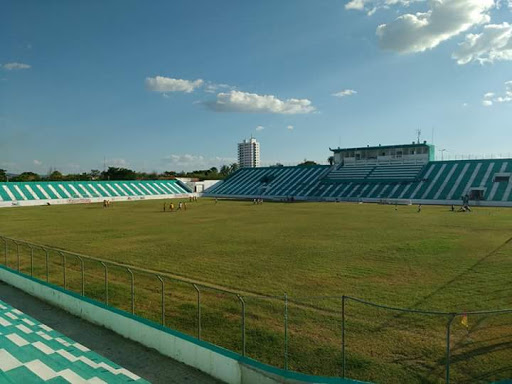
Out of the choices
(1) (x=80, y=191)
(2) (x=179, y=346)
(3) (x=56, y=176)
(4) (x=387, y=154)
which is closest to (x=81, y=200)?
(1) (x=80, y=191)

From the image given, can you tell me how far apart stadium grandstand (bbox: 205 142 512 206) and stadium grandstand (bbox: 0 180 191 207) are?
37.6ft

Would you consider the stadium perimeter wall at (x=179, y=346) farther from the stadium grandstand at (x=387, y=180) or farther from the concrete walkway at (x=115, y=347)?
the stadium grandstand at (x=387, y=180)

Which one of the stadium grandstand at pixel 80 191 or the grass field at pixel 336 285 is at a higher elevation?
the stadium grandstand at pixel 80 191

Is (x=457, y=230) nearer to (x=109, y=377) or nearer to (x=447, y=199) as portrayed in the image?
(x=109, y=377)

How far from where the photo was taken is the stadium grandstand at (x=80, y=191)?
58.3 metres

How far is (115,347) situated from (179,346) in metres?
2.03

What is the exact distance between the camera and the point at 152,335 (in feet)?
29.6

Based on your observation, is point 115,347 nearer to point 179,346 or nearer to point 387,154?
point 179,346

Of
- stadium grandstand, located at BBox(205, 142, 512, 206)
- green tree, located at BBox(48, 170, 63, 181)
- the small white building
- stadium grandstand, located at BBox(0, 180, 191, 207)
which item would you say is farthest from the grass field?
green tree, located at BBox(48, 170, 63, 181)

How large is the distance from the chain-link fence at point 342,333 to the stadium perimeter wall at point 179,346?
0.30 m

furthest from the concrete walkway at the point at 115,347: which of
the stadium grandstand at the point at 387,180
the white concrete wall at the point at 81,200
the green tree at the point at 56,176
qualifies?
the green tree at the point at 56,176

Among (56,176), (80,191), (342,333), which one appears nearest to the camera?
(342,333)

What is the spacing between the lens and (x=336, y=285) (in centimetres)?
1290

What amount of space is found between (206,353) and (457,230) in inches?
946
